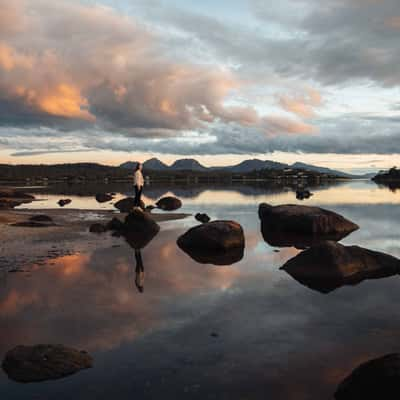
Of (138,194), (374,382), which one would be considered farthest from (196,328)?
(138,194)

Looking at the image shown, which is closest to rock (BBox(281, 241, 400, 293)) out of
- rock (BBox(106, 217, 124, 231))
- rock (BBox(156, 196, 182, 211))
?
rock (BBox(106, 217, 124, 231))

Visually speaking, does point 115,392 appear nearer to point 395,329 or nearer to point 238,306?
point 238,306

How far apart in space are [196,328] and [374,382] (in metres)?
3.37

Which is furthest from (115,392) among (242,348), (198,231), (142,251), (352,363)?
(198,231)

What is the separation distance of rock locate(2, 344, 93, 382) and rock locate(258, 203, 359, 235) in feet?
55.5

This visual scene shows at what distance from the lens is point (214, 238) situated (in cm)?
1614

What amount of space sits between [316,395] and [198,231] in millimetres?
11370

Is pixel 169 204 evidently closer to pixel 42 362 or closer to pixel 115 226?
pixel 115 226

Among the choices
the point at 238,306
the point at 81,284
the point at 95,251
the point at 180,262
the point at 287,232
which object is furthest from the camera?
the point at 287,232

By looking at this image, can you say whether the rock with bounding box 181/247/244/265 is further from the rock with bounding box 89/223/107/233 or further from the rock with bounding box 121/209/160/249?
the rock with bounding box 89/223/107/233

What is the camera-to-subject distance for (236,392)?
215 inches

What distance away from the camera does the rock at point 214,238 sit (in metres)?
16.0

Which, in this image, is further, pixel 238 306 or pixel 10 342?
pixel 238 306

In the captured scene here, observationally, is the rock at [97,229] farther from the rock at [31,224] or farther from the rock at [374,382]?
the rock at [374,382]
